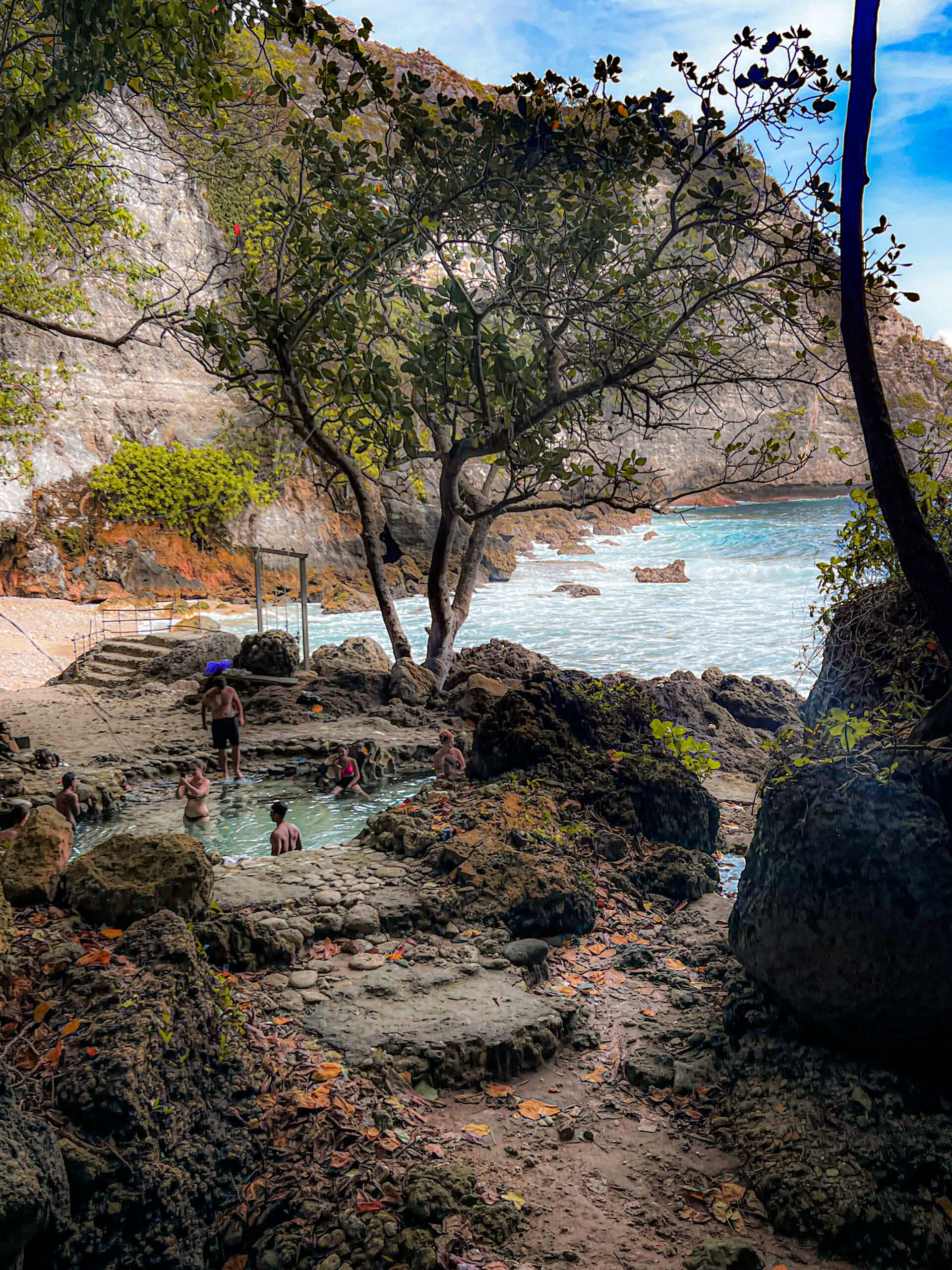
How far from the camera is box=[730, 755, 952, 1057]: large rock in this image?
3.89m

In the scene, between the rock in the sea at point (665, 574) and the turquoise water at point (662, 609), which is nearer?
the turquoise water at point (662, 609)

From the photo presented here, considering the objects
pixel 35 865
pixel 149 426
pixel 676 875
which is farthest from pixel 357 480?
pixel 149 426

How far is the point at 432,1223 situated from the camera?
3342 millimetres

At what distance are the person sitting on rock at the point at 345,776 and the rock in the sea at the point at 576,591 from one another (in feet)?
69.5

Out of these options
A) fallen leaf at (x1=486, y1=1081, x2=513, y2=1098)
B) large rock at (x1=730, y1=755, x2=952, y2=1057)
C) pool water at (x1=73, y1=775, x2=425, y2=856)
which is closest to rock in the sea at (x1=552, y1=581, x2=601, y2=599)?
pool water at (x1=73, y1=775, x2=425, y2=856)

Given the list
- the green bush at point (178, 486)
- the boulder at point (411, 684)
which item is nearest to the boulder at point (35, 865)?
the boulder at point (411, 684)

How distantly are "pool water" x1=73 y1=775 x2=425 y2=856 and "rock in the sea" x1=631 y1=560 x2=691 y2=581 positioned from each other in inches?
969

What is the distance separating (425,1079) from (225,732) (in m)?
6.87

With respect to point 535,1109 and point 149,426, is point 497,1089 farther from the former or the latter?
point 149,426

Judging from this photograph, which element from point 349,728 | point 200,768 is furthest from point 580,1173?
point 349,728

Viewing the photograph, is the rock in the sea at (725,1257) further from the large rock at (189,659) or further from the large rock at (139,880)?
the large rock at (189,659)

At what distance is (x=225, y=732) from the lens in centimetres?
1062

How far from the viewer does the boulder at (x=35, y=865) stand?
5.20 meters

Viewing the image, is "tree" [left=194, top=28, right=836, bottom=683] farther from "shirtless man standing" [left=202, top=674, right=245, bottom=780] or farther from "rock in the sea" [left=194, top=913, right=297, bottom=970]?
"rock in the sea" [left=194, top=913, right=297, bottom=970]
